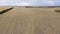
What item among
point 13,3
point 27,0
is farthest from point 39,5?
point 13,3

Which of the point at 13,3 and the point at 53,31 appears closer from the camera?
the point at 53,31

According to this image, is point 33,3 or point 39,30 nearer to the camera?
point 39,30

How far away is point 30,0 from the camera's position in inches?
73.0

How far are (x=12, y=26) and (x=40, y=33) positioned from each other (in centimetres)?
10

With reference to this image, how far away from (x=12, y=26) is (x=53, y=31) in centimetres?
13

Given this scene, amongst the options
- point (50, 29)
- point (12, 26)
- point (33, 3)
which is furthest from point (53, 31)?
point (33, 3)

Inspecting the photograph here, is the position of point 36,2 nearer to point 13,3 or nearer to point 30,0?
point 30,0

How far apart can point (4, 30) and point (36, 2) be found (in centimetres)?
154

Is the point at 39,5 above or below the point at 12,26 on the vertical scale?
below

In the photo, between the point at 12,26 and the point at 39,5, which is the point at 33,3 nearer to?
the point at 39,5

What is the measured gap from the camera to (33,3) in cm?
184

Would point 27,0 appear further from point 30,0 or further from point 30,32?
point 30,32

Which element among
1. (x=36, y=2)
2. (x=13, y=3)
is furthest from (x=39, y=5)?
(x=13, y=3)

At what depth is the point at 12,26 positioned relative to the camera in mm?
381
